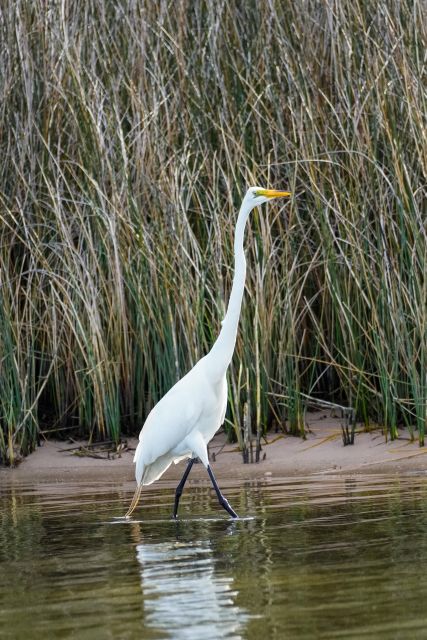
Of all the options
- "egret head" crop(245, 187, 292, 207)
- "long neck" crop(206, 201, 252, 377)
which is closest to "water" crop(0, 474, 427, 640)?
"long neck" crop(206, 201, 252, 377)

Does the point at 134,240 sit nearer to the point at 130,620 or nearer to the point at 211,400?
the point at 211,400

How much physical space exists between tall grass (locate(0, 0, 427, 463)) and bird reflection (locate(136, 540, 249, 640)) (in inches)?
94.4

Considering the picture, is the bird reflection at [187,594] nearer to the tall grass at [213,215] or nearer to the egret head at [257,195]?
the egret head at [257,195]

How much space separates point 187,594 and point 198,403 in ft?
7.40

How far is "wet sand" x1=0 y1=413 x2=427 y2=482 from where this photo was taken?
265 inches

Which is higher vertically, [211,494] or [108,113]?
[108,113]

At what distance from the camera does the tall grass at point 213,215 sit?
7.12 metres

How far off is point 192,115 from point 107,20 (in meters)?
1.35

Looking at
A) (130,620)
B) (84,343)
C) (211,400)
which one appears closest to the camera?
(130,620)

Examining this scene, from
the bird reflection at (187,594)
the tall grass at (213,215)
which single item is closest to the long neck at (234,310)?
the tall grass at (213,215)

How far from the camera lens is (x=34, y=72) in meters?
8.33

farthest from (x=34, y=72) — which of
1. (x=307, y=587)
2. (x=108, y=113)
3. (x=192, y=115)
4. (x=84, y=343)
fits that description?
(x=307, y=587)

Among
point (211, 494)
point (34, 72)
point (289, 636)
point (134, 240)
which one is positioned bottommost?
point (211, 494)

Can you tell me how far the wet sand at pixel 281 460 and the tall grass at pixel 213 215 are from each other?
0.15 meters
